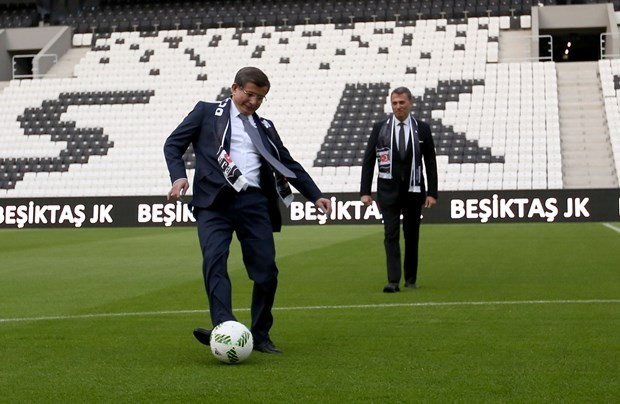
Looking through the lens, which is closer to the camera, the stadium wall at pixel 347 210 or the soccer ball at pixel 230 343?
the soccer ball at pixel 230 343

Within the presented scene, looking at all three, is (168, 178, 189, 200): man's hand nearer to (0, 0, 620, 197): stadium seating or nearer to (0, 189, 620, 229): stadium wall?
(0, 189, 620, 229): stadium wall

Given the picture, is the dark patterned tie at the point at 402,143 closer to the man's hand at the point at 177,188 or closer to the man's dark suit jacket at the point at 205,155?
the man's dark suit jacket at the point at 205,155

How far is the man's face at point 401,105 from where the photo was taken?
11.2 metres

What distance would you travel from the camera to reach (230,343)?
675 centimetres

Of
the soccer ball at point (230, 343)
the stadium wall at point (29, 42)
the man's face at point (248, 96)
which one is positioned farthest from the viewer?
the stadium wall at point (29, 42)

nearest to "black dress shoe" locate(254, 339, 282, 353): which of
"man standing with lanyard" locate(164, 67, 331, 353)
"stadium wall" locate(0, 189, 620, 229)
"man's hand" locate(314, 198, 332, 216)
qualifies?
"man standing with lanyard" locate(164, 67, 331, 353)

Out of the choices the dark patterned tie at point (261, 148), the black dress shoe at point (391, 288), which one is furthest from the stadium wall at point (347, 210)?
the dark patterned tie at point (261, 148)

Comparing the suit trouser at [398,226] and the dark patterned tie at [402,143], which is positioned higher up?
the dark patterned tie at [402,143]

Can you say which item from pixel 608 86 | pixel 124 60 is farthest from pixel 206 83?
pixel 608 86

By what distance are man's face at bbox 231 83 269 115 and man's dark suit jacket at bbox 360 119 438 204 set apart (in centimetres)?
420

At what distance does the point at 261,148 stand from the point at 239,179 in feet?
0.83

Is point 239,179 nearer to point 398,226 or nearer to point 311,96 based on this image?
point 398,226

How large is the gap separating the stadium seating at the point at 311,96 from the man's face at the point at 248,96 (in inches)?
1084

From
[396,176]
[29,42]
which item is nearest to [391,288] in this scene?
[396,176]
